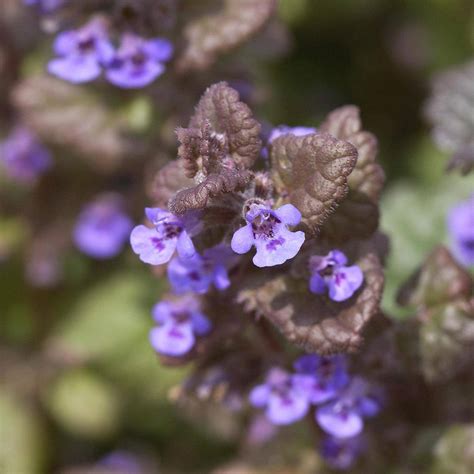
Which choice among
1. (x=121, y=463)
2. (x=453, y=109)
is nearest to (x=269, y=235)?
(x=453, y=109)

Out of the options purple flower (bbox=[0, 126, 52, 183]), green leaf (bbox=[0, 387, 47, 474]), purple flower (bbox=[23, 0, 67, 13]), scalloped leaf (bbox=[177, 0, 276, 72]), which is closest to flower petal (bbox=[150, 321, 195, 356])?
scalloped leaf (bbox=[177, 0, 276, 72])

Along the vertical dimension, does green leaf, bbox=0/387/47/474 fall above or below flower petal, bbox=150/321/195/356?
below

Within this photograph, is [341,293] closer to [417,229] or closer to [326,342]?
[326,342]

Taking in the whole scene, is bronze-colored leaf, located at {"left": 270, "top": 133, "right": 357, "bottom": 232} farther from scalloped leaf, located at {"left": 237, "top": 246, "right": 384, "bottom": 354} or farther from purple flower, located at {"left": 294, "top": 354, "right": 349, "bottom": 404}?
purple flower, located at {"left": 294, "top": 354, "right": 349, "bottom": 404}

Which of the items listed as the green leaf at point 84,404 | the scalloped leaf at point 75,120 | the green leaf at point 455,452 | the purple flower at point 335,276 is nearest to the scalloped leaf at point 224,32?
the scalloped leaf at point 75,120

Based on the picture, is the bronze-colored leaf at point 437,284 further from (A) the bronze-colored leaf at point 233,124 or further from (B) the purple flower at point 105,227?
(B) the purple flower at point 105,227

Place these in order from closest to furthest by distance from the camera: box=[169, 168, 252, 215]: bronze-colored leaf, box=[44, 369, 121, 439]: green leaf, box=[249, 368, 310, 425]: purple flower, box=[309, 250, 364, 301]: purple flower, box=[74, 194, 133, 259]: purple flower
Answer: box=[169, 168, 252, 215]: bronze-colored leaf
box=[309, 250, 364, 301]: purple flower
box=[249, 368, 310, 425]: purple flower
box=[74, 194, 133, 259]: purple flower
box=[44, 369, 121, 439]: green leaf

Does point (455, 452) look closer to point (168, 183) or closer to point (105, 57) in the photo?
point (168, 183)
